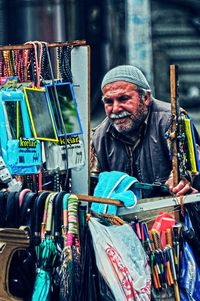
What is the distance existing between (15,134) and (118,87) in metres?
0.97

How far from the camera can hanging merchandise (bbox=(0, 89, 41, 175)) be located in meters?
5.25

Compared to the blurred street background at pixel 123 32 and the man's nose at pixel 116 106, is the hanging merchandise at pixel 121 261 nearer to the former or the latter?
the man's nose at pixel 116 106

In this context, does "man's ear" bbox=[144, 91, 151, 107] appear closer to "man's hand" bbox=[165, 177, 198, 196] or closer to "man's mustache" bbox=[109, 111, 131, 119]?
"man's mustache" bbox=[109, 111, 131, 119]

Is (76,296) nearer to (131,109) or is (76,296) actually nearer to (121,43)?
(131,109)

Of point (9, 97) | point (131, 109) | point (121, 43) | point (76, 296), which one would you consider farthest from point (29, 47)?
point (121, 43)

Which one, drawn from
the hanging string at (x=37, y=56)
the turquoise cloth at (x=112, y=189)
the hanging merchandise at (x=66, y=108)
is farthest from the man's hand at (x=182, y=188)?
the hanging string at (x=37, y=56)

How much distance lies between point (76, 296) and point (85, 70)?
1321 millimetres

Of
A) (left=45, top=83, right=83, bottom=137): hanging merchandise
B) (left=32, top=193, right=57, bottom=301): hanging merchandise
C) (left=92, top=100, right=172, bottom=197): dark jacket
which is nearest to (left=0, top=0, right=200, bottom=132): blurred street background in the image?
(left=92, top=100, right=172, bottom=197): dark jacket

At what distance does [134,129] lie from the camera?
6.11 meters

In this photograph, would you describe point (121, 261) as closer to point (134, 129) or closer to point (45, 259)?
point (45, 259)

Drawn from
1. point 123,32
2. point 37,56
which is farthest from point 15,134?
point 123,32

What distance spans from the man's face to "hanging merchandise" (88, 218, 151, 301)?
1073 mm

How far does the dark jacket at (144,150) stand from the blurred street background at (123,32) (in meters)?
4.66

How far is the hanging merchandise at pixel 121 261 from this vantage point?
4.91 m
